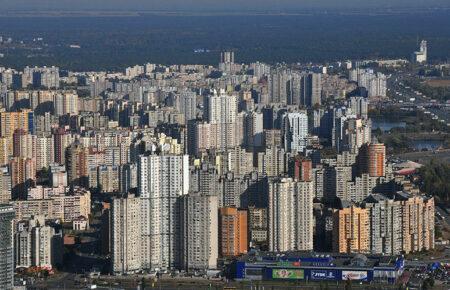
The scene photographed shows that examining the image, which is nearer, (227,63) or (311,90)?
(311,90)

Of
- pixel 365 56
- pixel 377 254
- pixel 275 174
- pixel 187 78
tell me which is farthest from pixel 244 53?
pixel 377 254

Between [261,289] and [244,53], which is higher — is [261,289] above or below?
below

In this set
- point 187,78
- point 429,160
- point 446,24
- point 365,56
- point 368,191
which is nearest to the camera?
point 368,191

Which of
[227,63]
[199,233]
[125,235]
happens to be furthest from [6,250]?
[227,63]

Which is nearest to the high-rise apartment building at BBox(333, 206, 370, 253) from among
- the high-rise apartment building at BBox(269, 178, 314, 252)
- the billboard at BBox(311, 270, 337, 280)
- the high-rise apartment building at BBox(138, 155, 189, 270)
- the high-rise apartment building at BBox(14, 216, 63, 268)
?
the high-rise apartment building at BBox(269, 178, 314, 252)

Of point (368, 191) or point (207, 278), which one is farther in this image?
point (368, 191)

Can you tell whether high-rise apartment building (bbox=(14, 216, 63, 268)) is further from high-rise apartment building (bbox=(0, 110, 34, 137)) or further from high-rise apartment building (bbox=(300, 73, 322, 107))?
high-rise apartment building (bbox=(300, 73, 322, 107))

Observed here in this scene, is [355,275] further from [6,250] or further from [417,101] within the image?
[417,101]

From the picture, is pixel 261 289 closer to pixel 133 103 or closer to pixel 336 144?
pixel 336 144
